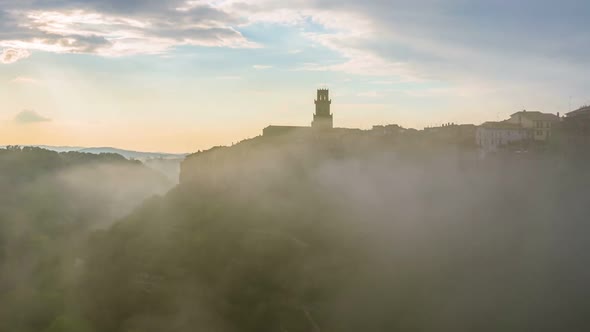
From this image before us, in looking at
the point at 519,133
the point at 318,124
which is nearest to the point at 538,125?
the point at 519,133

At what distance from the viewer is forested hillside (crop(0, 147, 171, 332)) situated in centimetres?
7712

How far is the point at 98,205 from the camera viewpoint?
156 meters

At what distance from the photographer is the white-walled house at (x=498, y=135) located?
338 feet

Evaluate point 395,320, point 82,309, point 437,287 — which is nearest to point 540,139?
point 437,287

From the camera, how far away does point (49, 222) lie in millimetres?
125875

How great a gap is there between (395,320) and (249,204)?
32.4 meters

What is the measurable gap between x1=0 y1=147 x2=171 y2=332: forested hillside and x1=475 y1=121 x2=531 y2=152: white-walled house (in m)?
65.3

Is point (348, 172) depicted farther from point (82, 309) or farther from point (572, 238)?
point (82, 309)

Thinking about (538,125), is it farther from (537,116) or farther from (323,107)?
(323,107)

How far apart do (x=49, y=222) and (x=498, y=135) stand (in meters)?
84.9

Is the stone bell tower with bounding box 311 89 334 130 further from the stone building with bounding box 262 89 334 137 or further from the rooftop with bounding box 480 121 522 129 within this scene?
the rooftop with bounding box 480 121 522 129

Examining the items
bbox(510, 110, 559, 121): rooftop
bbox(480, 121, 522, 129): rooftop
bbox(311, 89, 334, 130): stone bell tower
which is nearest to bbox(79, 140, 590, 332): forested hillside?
bbox(480, 121, 522, 129): rooftop

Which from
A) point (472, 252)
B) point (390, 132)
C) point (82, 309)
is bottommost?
point (82, 309)

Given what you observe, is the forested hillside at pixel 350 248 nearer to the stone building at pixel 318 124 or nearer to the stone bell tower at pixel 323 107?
the stone building at pixel 318 124
